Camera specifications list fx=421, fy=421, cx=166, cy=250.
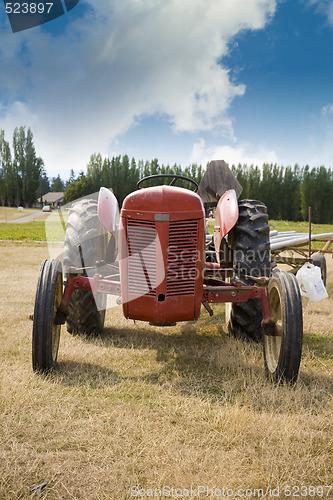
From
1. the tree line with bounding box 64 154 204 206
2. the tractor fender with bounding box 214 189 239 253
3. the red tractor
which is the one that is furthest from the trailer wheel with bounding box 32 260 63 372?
the tree line with bounding box 64 154 204 206

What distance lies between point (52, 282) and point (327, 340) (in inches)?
118

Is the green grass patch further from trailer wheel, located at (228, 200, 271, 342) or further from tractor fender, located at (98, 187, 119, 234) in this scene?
trailer wheel, located at (228, 200, 271, 342)

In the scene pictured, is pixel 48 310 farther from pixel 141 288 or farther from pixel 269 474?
pixel 269 474

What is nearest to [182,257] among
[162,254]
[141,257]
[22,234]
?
[162,254]

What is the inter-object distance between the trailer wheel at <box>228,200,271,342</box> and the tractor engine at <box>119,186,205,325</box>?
88 cm

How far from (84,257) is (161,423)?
2.09m

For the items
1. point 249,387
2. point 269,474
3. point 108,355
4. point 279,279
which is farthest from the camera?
point 108,355

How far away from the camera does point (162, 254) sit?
312 cm

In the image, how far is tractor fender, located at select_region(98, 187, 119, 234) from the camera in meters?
3.93

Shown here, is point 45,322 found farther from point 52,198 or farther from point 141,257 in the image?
point 52,198

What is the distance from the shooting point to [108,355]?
3.78 m

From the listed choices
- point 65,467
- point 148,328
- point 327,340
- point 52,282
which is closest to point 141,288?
point 52,282

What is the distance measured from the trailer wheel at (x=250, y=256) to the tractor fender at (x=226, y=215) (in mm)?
153

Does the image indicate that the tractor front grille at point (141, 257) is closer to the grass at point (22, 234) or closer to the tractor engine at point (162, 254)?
the tractor engine at point (162, 254)
